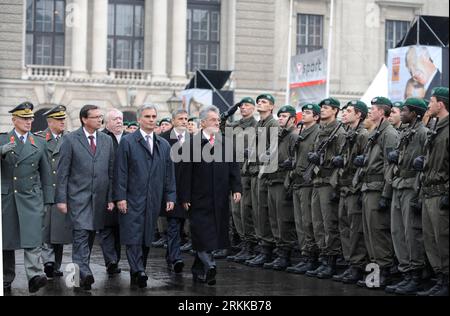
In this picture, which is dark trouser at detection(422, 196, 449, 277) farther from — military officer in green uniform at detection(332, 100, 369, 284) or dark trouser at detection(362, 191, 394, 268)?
military officer in green uniform at detection(332, 100, 369, 284)

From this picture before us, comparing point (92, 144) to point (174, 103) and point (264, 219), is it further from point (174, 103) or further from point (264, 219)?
point (174, 103)

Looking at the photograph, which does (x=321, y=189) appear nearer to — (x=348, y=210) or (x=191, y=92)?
(x=348, y=210)

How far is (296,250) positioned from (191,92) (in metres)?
20.6

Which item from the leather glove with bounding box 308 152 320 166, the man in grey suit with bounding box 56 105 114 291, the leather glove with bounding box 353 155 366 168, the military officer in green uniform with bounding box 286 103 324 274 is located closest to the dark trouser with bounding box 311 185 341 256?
the military officer in green uniform with bounding box 286 103 324 274

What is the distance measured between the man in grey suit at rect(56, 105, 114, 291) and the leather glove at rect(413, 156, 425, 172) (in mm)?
3682

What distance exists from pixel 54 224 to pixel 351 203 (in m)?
3.93

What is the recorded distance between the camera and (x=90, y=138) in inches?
535

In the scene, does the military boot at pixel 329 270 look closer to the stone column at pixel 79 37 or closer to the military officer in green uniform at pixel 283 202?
the military officer in green uniform at pixel 283 202

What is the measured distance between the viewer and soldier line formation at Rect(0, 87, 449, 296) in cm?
1259

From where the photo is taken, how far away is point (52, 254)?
1480 cm

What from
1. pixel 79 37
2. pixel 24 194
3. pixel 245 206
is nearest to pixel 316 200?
pixel 245 206

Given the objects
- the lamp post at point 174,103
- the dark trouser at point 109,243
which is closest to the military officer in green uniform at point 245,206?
the dark trouser at point 109,243

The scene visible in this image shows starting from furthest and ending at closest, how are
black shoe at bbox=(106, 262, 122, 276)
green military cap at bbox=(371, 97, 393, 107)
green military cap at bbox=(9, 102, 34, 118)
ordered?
1. black shoe at bbox=(106, 262, 122, 276)
2. green military cap at bbox=(371, 97, 393, 107)
3. green military cap at bbox=(9, 102, 34, 118)
